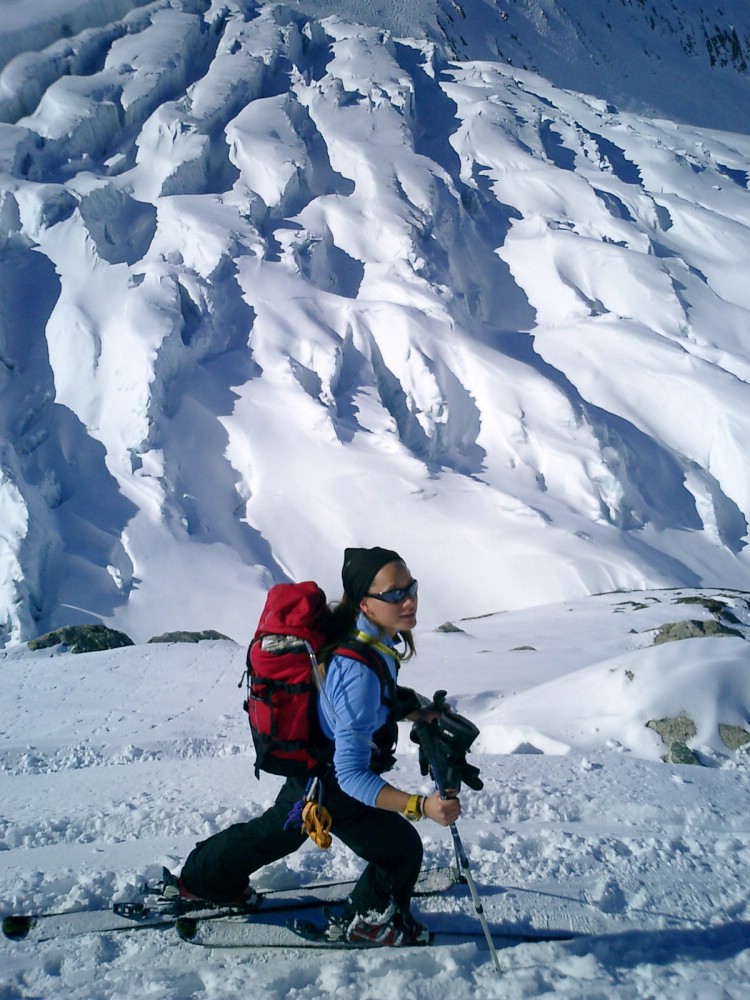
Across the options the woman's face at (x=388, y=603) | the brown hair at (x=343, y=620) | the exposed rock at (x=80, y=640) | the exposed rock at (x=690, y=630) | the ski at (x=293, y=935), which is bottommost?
the exposed rock at (x=80, y=640)

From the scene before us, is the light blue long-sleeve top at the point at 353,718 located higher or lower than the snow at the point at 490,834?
higher

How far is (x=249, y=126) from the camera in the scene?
28.9 metres

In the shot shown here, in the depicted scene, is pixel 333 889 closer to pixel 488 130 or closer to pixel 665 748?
pixel 665 748

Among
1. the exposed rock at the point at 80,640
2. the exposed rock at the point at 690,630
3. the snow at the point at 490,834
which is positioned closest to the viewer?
the snow at the point at 490,834

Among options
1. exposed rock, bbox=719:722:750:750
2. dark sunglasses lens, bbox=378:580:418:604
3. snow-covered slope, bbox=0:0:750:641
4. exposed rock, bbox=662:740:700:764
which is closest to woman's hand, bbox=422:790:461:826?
dark sunglasses lens, bbox=378:580:418:604

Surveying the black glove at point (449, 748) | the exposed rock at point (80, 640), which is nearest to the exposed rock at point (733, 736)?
the black glove at point (449, 748)

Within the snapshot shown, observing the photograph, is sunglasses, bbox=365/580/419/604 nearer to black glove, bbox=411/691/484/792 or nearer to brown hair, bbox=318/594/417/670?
brown hair, bbox=318/594/417/670

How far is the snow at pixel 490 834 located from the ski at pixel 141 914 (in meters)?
0.06

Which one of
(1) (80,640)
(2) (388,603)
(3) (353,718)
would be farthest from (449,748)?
(1) (80,640)

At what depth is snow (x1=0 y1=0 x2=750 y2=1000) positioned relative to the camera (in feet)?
9.65

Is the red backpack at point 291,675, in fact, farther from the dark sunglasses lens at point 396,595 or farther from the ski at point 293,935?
the ski at point 293,935

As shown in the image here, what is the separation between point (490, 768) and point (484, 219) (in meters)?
29.7

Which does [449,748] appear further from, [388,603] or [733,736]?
[733,736]

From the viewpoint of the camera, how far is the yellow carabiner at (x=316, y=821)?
213 cm
